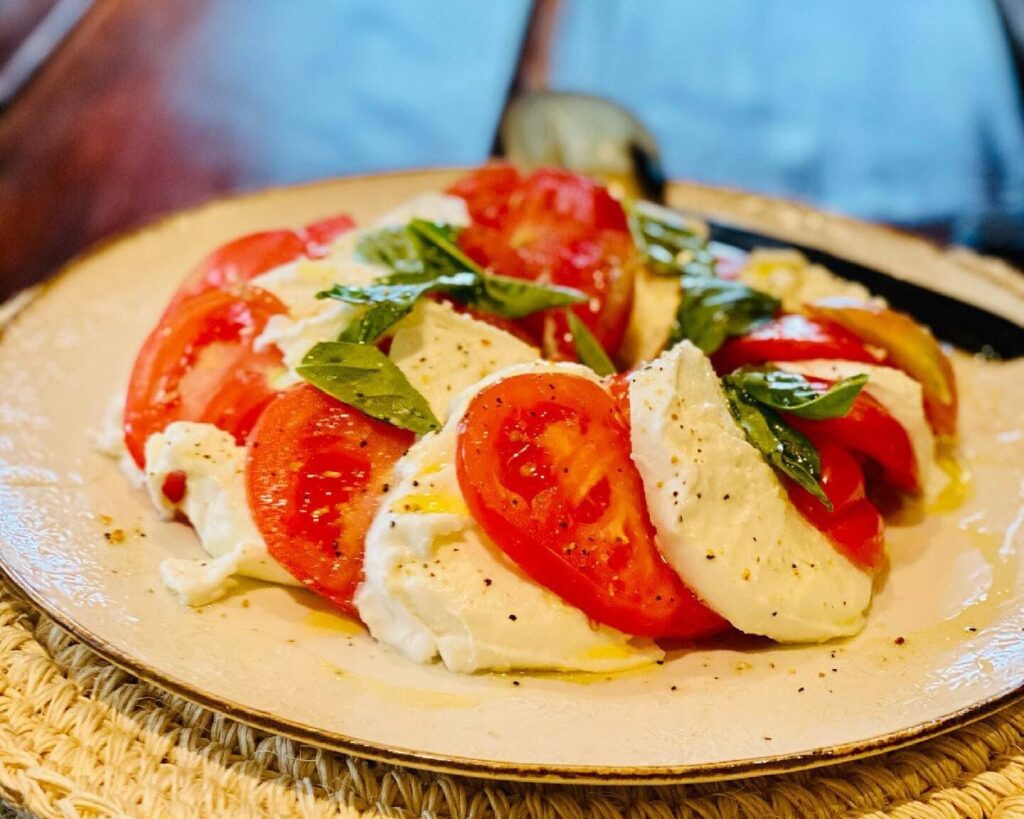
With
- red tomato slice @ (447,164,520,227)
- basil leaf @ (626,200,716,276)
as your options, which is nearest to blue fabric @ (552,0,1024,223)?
basil leaf @ (626,200,716,276)

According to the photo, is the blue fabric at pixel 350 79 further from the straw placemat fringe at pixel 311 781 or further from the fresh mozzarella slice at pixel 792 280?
the straw placemat fringe at pixel 311 781

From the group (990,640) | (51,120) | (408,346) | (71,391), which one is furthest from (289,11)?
(990,640)

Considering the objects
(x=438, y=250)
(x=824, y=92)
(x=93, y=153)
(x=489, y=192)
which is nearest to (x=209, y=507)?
(x=438, y=250)

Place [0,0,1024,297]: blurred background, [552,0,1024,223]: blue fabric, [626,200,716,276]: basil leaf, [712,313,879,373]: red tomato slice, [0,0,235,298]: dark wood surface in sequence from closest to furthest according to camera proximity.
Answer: [712,313,879,373]: red tomato slice
[626,200,716,276]: basil leaf
[0,0,235,298]: dark wood surface
[0,0,1024,297]: blurred background
[552,0,1024,223]: blue fabric

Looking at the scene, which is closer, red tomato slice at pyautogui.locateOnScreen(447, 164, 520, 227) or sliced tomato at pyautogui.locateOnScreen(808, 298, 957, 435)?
sliced tomato at pyautogui.locateOnScreen(808, 298, 957, 435)

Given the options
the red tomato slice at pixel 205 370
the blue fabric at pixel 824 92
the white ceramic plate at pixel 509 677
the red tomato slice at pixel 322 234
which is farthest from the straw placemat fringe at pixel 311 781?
the blue fabric at pixel 824 92

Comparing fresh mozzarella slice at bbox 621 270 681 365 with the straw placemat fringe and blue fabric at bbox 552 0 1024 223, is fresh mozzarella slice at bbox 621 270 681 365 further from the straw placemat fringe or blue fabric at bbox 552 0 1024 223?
blue fabric at bbox 552 0 1024 223
